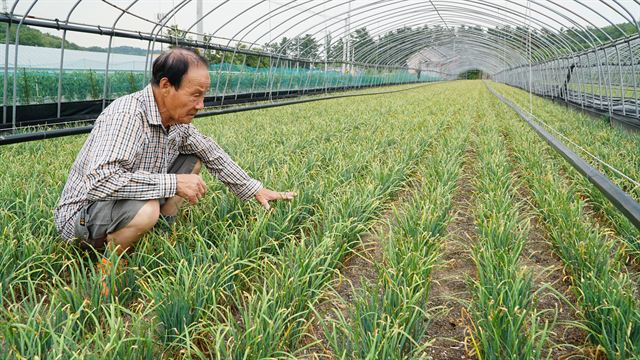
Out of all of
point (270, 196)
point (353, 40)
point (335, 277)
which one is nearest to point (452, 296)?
point (335, 277)

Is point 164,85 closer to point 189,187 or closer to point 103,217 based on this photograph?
point 189,187

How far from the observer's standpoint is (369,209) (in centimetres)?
305

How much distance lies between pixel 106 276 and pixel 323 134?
4.95m

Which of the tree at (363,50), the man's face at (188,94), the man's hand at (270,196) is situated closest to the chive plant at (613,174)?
the man's hand at (270,196)

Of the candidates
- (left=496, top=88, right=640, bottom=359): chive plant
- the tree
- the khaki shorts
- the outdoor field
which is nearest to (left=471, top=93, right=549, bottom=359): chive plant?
the outdoor field

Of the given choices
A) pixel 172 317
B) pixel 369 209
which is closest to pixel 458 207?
pixel 369 209

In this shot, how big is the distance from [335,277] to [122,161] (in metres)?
1.17

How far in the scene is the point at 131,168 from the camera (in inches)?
90.2

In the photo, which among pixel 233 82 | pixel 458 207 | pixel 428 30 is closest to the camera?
pixel 458 207

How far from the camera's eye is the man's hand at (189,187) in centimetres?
225

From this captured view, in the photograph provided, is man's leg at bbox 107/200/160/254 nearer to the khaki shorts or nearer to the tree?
the khaki shorts

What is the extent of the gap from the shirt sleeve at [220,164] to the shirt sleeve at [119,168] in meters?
0.55

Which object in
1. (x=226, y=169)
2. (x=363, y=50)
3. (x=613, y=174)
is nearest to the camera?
(x=226, y=169)

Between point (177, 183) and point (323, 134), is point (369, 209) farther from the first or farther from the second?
point (323, 134)
